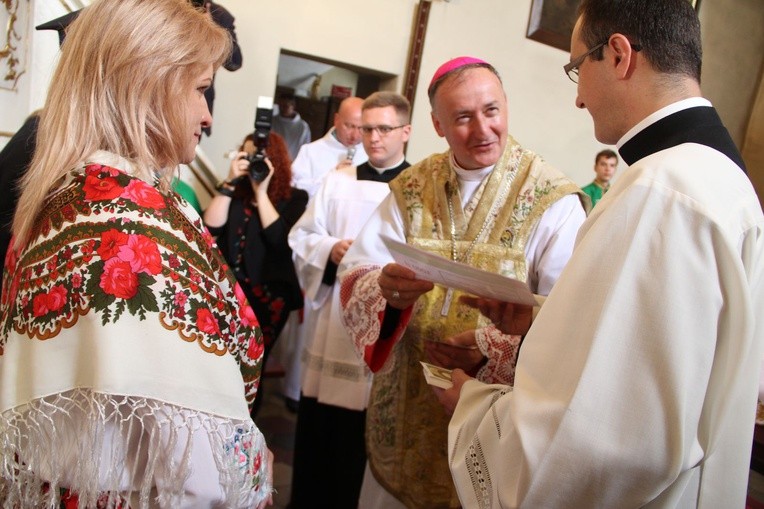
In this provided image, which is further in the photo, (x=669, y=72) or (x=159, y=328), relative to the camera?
(x=669, y=72)

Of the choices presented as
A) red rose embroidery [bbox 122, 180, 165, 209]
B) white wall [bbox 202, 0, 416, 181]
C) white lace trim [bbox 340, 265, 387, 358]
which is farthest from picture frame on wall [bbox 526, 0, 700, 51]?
red rose embroidery [bbox 122, 180, 165, 209]

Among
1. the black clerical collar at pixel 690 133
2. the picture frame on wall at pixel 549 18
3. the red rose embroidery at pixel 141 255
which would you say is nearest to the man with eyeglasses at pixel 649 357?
the black clerical collar at pixel 690 133

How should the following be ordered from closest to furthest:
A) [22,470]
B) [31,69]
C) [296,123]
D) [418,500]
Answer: [22,470], [418,500], [31,69], [296,123]

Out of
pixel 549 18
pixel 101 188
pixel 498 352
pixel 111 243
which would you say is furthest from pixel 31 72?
pixel 549 18

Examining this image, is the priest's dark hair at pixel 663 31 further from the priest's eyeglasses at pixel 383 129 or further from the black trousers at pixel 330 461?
the black trousers at pixel 330 461

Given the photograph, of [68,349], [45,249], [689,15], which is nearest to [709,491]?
[689,15]

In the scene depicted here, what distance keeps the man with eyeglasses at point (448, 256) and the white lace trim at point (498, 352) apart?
12 cm

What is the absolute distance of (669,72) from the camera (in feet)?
4.02

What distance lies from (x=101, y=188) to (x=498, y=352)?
118 cm

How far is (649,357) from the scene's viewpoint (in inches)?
38.6

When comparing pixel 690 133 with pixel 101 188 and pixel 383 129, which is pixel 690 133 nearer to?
pixel 101 188

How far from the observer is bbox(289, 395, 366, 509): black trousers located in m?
3.00

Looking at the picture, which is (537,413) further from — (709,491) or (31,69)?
(31,69)

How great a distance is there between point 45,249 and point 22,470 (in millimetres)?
421
